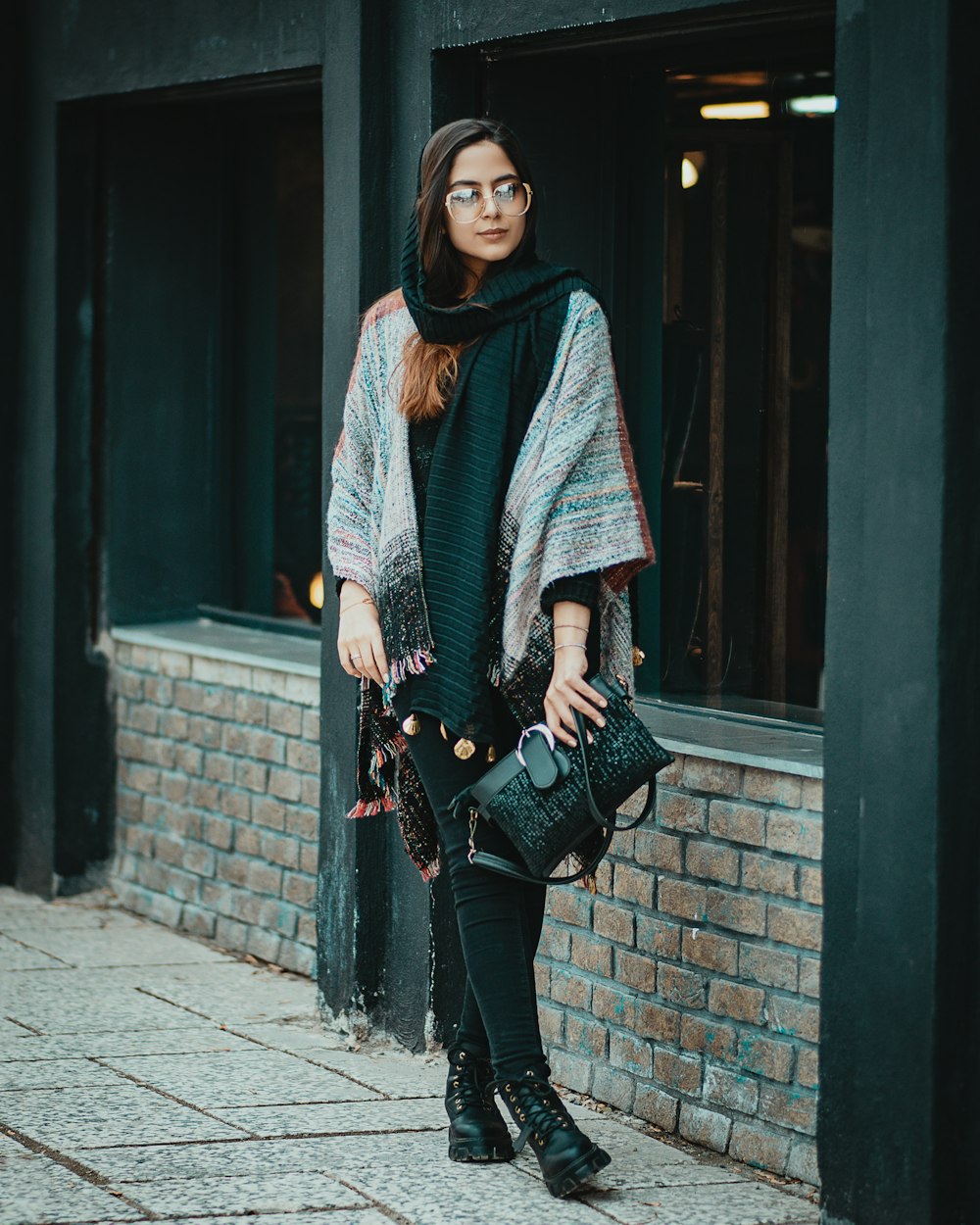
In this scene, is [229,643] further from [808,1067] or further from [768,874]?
[808,1067]

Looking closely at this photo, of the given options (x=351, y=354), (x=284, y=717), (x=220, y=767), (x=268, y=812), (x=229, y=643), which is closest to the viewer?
(x=351, y=354)

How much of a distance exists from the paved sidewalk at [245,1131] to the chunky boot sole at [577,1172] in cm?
4

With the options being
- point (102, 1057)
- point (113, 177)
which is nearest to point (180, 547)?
point (113, 177)

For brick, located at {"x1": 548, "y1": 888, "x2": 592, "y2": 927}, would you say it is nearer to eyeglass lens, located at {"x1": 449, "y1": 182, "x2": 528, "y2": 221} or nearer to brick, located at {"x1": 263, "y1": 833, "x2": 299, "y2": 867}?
brick, located at {"x1": 263, "y1": 833, "x2": 299, "y2": 867}

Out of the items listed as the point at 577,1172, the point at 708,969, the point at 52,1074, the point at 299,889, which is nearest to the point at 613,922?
the point at 708,969

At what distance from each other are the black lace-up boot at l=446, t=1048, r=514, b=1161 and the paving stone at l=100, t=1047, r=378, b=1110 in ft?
1.81

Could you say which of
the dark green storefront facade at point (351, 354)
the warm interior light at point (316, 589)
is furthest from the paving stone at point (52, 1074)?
the warm interior light at point (316, 589)

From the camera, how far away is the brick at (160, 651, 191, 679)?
6480mm

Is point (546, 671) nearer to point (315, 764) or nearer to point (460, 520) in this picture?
point (460, 520)

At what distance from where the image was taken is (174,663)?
6543 millimetres

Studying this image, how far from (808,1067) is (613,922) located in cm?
70

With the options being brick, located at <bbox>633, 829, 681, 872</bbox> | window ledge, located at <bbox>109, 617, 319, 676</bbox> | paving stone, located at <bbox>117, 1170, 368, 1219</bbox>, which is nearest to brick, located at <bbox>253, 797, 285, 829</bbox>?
window ledge, located at <bbox>109, 617, 319, 676</bbox>

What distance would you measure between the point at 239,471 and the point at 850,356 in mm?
3447

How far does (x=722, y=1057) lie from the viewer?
171 inches
